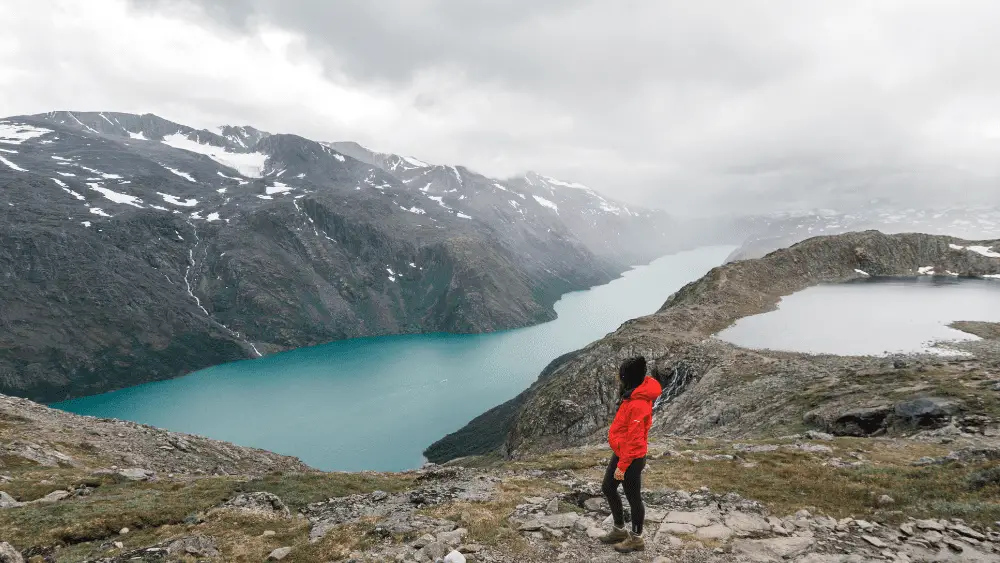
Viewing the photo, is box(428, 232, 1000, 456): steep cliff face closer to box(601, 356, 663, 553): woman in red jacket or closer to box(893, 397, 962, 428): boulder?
box(893, 397, 962, 428): boulder

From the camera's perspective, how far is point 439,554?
33.2ft

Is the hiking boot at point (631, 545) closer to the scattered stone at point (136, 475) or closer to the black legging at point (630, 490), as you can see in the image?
the black legging at point (630, 490)

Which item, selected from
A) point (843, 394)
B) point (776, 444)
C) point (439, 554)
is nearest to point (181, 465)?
point (439, 554)

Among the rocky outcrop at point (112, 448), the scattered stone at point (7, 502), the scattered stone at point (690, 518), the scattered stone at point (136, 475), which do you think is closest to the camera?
the scattered stone at point (690, 518)

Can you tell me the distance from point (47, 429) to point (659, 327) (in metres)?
57.9

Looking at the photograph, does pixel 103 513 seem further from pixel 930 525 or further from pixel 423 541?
pixel 930 525

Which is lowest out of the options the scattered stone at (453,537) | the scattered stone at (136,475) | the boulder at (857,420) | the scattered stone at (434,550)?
the boulder at (857,420)

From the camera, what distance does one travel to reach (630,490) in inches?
377

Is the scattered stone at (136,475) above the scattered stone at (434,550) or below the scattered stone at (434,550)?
below

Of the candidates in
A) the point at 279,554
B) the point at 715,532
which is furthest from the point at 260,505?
the point at 715,532

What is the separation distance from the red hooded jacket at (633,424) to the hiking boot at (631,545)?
1712 millimetres

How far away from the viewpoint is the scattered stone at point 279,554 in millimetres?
10727

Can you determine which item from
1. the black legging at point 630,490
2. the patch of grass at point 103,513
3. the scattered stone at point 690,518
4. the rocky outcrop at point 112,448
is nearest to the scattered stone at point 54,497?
the patch of grass at point 103,513

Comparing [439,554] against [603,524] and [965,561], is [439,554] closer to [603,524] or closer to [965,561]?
[603,524]
